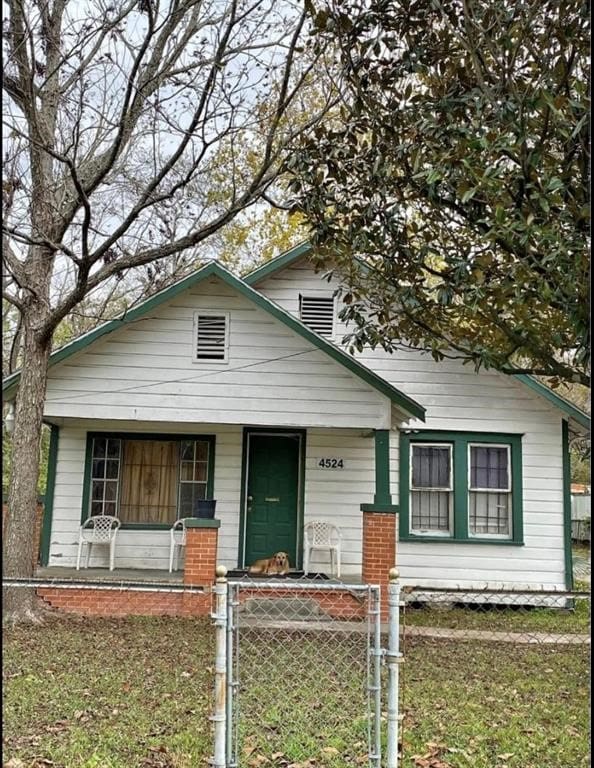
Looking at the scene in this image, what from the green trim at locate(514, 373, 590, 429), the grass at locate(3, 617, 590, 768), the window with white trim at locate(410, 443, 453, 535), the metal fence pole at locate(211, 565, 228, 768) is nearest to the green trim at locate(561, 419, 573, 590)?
the green trim at locate(514, 373, 590, 429)

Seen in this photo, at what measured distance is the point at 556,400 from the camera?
11484 millimetres

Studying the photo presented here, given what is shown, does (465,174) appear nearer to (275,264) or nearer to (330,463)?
(275,264)

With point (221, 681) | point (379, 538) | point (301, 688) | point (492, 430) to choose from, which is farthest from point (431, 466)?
point (221, 681)

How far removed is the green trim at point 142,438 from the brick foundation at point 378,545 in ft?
9.72

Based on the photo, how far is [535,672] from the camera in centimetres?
723

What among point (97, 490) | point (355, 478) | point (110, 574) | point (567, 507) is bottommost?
point (110, 574)

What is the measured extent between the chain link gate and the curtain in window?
2.87 m

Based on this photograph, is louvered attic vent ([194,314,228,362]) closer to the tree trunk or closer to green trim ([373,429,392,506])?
the tree trunk

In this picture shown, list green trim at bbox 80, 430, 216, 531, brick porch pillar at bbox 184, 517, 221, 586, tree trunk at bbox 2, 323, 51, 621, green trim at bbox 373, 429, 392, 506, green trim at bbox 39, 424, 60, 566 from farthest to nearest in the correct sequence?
green trim at bbox 80, 430, 216, 531, green trim at bbox 39, 424, 60, 566, green trim at bbox 373, 429, 392, 506, brick porch pillar at bbox 184, 517, 221, 586, tree trunk at bbox 2, 323, 51, 621

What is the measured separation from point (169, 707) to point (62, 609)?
4.47 m

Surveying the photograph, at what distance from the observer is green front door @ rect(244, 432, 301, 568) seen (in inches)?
450

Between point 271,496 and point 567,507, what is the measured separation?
489 centimetres

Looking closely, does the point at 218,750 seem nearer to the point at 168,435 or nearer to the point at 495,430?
the point at 168,435

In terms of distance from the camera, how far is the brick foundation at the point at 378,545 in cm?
951
